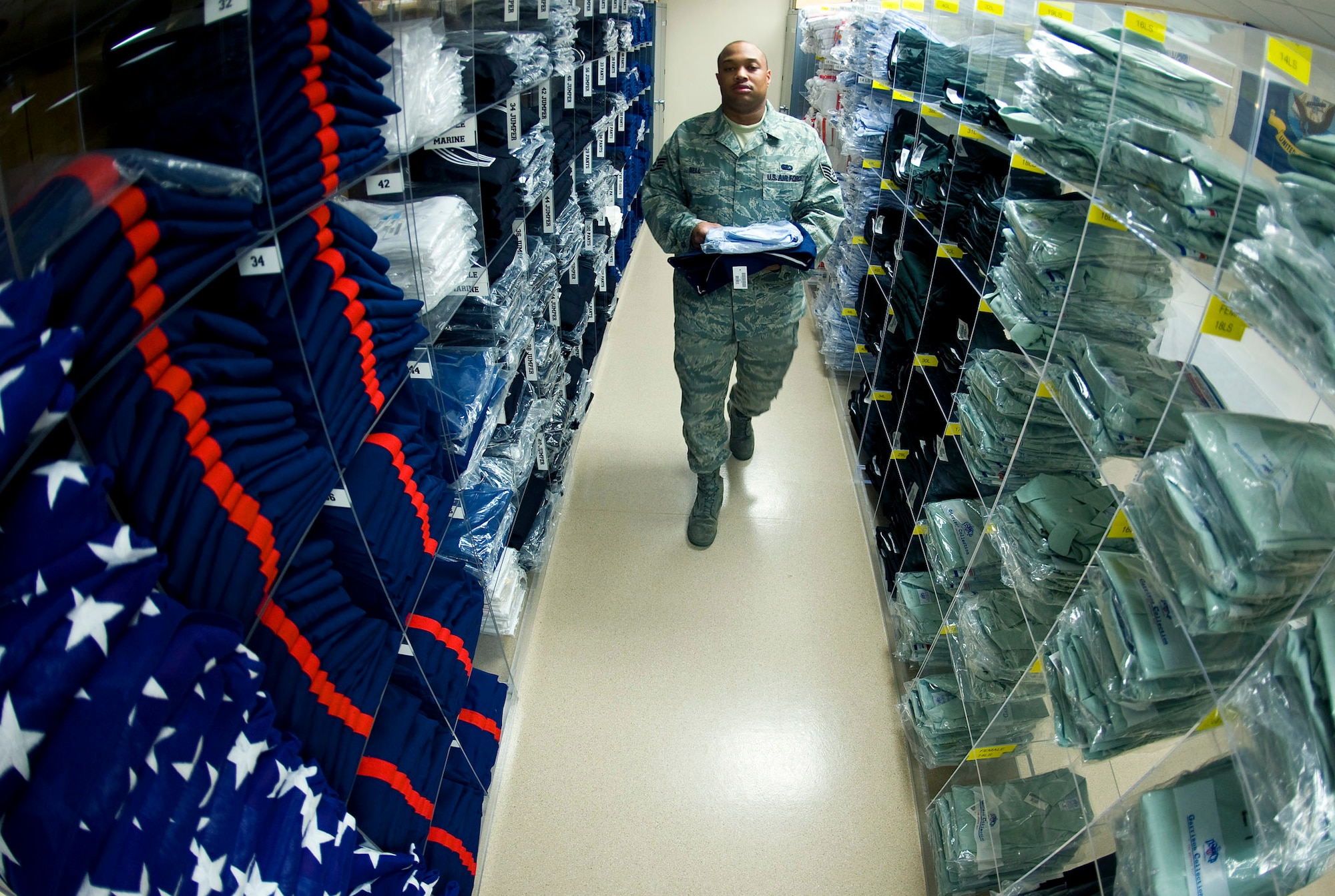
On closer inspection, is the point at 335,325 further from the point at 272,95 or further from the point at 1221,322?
the point at 1221,322

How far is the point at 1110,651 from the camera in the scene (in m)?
1.26

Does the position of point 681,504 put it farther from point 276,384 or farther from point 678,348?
point 276,384

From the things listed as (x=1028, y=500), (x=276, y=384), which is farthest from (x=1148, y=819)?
(x=276, y=384)

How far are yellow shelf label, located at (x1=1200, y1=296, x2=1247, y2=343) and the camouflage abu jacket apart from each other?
179 centimetres

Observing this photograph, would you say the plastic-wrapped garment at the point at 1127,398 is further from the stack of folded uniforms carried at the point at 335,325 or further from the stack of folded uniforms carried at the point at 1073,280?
the stack of folded uniforms carried at the point at 335,325

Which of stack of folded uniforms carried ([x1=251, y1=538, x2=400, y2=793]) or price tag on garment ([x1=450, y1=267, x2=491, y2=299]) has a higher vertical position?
price tag on garment ([x1=450, y1=267, x2=491, y2=299])

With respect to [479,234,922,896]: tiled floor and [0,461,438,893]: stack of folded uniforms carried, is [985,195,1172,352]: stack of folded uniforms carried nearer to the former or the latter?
[479,234,922,896]: tiled floor

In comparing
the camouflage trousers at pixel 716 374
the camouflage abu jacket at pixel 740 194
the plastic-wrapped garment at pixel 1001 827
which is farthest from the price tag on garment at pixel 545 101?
the plastic-wrapped garment at pixel 1001 827

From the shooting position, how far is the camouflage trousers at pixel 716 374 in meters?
3.03

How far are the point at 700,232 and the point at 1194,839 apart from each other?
7.36 ft

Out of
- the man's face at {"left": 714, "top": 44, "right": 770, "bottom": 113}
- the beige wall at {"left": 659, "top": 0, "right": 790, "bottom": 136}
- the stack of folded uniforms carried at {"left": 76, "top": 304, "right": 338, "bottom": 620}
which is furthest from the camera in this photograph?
the beige wall at {"left": 659, "top": 0, "right": 790, "bottom": 136}

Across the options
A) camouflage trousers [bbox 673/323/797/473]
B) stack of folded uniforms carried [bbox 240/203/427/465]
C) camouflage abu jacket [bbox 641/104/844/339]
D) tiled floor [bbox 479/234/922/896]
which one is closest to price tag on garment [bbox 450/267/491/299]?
stack of folded uniforms carried [bbox 240/203/427/465]

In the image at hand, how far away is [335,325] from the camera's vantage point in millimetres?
1193

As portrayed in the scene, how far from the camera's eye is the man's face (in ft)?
8.71
